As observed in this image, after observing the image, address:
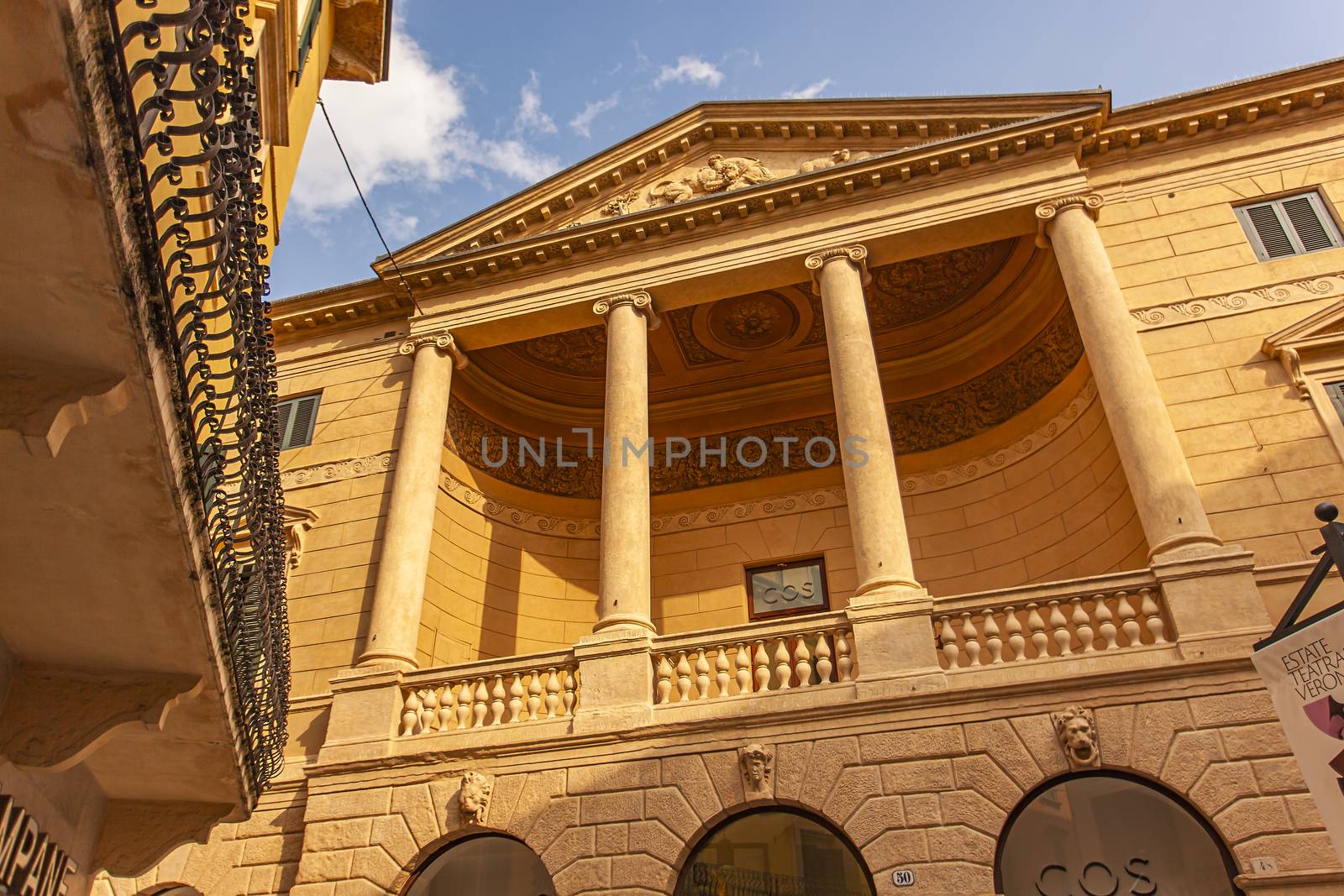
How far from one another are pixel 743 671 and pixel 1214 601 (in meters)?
5.08

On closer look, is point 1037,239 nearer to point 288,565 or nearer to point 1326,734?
point 1326,734

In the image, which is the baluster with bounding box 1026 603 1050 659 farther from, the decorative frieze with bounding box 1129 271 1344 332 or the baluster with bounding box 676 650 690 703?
the decorative frieze with bounding box 1129 271 1344 332

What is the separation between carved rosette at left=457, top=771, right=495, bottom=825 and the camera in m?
11.4

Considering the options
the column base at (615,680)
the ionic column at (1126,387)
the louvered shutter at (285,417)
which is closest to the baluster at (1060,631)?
the ionic column at (1126,387)

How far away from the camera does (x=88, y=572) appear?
244 inches

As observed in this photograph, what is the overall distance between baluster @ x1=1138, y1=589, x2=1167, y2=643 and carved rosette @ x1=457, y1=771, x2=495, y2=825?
294 inches

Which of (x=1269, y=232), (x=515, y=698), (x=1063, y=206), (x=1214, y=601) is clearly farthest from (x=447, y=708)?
(x=1269, y=232)

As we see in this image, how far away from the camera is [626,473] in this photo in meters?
13.9

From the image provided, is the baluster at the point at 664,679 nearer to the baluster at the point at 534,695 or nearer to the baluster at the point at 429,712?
the baluster at the point at 534,695

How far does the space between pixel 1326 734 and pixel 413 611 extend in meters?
10.8

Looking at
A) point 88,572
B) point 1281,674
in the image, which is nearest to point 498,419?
point 88,572

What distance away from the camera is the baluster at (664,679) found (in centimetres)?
1183

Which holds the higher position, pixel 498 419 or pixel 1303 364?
pixel 498 419

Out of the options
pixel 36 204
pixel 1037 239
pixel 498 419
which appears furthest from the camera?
pixel 498 419
